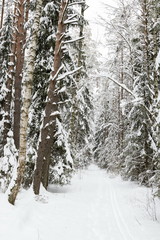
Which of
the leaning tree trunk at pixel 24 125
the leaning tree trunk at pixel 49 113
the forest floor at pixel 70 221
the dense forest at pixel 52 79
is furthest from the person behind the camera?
the dense forest at pixel 52 79

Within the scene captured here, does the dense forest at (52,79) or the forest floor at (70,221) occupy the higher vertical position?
the dense forest at (52,79)

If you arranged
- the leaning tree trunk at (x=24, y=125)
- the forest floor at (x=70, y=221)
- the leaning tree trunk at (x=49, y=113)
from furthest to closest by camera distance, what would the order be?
the leaning tree trunk at (x=49, y=113)
the leaning tree trunk at (x=24, y=125)
the forest floor at (x=70, y=221)

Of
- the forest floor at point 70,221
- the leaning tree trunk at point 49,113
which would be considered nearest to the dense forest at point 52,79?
the leaning tree trunk at point 49,113

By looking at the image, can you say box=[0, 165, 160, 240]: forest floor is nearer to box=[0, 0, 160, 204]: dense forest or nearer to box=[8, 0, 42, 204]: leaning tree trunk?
box=[8, 0, 42, 204]: leaning tree trunk

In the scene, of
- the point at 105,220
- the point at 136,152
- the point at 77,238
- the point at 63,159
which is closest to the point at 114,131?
the point at 136,152

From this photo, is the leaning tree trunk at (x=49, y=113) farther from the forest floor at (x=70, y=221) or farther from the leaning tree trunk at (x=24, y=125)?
the leaning tree trunk at (x=24, y=125)

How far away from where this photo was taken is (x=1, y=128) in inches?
446

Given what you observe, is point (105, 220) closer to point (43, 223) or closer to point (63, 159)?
point (43, 223)

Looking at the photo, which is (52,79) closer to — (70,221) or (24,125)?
(24,125)

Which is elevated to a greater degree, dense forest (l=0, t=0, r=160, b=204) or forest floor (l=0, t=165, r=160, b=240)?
dense forest (l=0, t=0, r=160, b=204)

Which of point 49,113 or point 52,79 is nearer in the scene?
point 52,79

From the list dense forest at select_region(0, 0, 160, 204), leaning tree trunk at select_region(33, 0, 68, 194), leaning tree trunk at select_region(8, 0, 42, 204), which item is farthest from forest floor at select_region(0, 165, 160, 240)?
dense forest at select_region(0, 0, 160, 204)

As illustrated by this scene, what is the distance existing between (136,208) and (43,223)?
408 centimetres

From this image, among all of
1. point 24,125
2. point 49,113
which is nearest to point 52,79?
point 49,113
